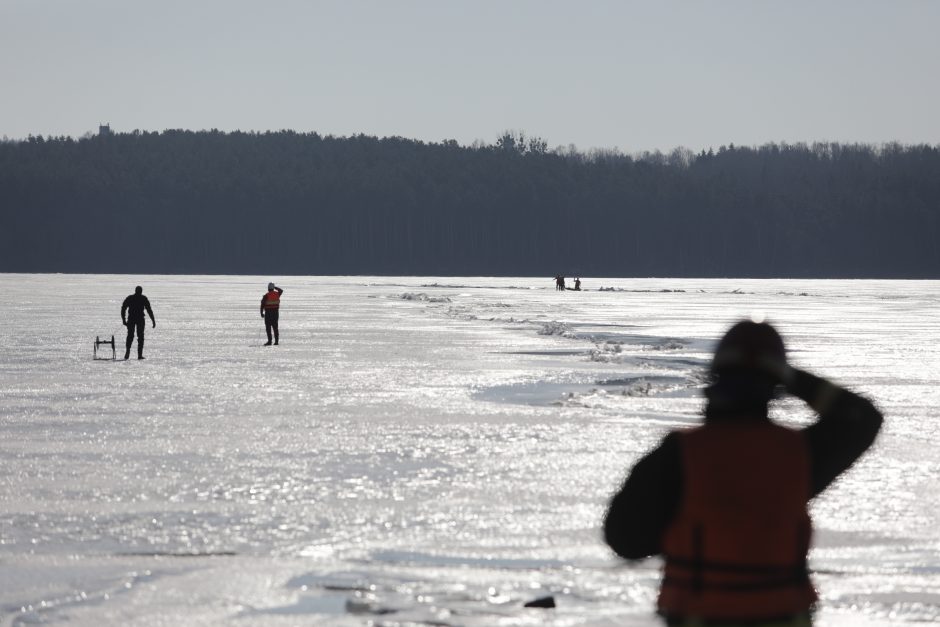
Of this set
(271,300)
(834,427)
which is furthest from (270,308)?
(834,427)

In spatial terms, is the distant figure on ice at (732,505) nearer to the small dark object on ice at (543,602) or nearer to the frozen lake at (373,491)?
the frozen lake at (373,491)

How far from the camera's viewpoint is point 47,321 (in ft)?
142

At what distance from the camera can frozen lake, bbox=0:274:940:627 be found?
7.80 m

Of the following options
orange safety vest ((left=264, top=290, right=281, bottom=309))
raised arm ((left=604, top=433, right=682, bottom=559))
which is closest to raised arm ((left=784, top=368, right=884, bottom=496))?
raised arm ((left=604, top=433, right=682, bottom=559))

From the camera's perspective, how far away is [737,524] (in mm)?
3432

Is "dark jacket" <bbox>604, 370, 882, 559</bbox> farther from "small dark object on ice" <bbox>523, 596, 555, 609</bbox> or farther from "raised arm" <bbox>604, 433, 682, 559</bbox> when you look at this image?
"small dark object on ice" <bbox>523, 596, 555, 609</bbox>

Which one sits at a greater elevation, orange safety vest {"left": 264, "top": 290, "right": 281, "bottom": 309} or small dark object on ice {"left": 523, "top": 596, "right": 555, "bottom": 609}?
orange safety vest {"left": 264, "top": 290, "right": 281, "bottom": 309}

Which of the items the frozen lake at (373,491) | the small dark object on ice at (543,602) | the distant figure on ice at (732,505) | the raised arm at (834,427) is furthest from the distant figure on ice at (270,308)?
the distant figure on ice at (732,505)

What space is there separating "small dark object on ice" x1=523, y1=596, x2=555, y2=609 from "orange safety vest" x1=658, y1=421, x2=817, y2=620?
164 inches

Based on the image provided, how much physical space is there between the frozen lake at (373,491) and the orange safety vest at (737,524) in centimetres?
386

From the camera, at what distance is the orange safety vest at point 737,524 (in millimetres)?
3428

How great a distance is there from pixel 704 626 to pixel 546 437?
454 inches

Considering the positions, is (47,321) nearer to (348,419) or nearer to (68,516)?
(348,419)

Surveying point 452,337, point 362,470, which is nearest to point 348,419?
point 362,470
